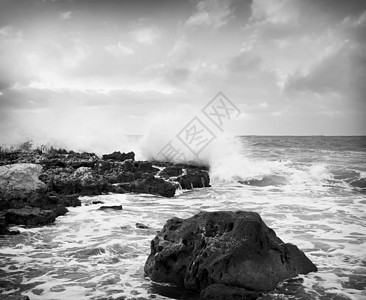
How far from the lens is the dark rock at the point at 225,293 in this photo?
3.97 meters

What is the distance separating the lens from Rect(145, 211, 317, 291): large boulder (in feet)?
14.1

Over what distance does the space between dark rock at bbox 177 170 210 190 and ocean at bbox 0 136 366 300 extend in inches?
27.3

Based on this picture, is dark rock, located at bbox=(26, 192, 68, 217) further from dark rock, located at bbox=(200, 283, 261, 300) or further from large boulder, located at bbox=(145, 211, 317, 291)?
dark rock, located at bbox=(200, 283, 261, 300)

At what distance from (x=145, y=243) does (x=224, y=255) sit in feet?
8.40

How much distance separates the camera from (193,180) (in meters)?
14.3

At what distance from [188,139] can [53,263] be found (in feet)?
57.1

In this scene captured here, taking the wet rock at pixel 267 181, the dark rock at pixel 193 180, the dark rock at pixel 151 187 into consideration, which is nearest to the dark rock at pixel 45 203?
the dark rock at pixel 151 187

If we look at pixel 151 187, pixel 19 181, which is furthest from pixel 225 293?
pixel 151 187

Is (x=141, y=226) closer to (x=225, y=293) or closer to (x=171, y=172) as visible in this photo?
(x=225, y=293)

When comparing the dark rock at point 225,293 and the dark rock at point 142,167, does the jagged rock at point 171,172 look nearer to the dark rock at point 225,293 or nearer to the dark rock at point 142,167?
the dark rock at point 142,167

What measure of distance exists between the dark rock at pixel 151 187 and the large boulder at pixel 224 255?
6978 mm

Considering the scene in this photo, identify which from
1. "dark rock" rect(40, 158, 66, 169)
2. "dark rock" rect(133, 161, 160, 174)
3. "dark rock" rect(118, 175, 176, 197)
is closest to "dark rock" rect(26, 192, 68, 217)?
"dark rock" rect(118, 175, 176, 197)

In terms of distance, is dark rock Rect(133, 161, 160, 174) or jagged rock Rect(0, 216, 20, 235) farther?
dark rock Rect(133, 161, 160, 174)

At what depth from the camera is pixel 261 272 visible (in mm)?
4332
